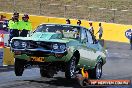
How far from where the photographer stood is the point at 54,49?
42.4 feet

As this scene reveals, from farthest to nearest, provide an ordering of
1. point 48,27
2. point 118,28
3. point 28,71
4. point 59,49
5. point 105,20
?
point 105,20 < point 118,28 < point 28,71 < point 48,27 < point 59,49

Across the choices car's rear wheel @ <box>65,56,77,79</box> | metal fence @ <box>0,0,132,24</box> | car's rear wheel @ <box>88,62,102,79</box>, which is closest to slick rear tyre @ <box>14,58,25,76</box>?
car's rear wheel @ <box>65,56,77,79</box>

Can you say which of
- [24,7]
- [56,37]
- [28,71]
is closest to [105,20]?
[24,7]

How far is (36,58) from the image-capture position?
13.0 metres

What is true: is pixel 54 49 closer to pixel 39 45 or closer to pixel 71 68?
pixel 39 45

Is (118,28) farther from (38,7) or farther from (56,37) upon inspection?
(56,37)

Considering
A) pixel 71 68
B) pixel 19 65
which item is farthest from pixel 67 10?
pixel 71 68

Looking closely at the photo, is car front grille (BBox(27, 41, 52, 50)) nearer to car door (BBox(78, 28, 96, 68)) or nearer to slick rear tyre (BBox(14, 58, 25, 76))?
slick rear tyre (BBox(14, 58, 25, 76))

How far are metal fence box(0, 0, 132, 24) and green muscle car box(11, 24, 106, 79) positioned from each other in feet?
99.9

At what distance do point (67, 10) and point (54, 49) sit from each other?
35.5 metres

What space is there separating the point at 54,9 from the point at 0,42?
1080 inches

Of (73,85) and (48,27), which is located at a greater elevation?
(48,27)

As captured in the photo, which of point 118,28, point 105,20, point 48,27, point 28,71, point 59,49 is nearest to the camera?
Answer: point 59,49

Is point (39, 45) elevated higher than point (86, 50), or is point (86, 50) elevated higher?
point (39, 45)
